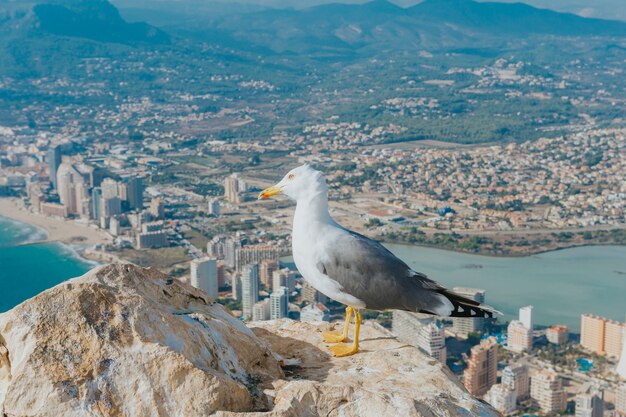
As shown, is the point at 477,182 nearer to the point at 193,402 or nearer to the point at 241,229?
the point at 241,229

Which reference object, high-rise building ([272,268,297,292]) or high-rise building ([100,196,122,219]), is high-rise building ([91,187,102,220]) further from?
high-rise building ([272,268,297,292])

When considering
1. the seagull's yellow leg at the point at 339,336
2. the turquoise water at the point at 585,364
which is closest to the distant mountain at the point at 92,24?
the turquoise water at the point at 585,364

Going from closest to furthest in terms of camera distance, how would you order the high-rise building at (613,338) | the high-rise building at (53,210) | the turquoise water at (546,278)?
1. the high-rise building at (613,338)
2. the turquoise water at (546,278)
3. the high-rise building at (53,210)

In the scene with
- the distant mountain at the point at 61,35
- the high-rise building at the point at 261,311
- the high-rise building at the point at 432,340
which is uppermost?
the distant mountain at the point at 61,35

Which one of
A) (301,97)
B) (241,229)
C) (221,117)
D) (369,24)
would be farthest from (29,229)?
(369,24)

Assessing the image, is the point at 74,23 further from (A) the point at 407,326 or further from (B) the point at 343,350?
(B) the point at 343,350

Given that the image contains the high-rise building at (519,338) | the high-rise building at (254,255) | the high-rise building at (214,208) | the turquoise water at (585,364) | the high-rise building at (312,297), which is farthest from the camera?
the high-rise building at (214,208)

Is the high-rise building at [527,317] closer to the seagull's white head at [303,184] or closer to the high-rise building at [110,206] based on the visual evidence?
the seagull's white head at [303,184]

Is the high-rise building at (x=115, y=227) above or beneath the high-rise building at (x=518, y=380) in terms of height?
beneath
